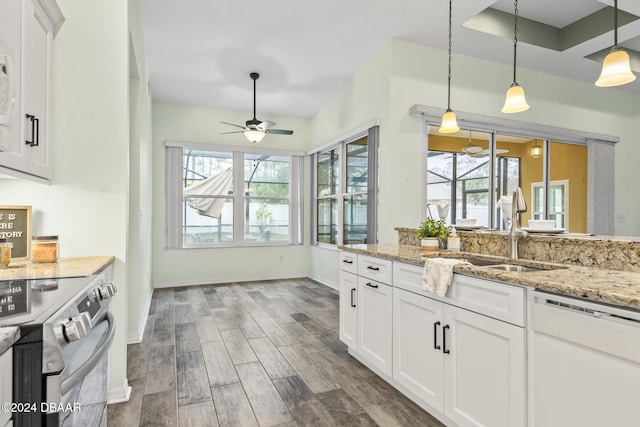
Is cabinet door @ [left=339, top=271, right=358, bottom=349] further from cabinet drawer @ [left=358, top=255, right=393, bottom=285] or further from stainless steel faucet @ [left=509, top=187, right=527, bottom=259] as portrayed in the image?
stainless steel faucet @ [left=509, top=187, right=527, bottom=259]

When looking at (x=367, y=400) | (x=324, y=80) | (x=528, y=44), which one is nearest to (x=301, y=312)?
(x=367, y=400)

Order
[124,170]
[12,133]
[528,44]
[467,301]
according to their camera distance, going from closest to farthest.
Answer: [12,133], [467,301], [124,170], [528,44]

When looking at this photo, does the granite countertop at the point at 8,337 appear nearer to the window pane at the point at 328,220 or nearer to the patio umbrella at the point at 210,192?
the window pane at the point at 328,220

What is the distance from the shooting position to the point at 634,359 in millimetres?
1173

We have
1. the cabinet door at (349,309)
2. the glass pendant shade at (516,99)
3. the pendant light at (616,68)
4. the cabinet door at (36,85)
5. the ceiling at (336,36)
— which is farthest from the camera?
the ceiling at (336,36)

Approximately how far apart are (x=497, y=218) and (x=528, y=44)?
2.12 meters

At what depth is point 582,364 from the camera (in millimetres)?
1329

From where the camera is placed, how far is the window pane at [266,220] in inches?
258

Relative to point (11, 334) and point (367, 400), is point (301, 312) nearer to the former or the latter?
point (367, 400)

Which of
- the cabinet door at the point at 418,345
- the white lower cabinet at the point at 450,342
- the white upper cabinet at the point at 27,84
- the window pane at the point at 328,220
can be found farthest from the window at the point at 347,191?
the white upper cabinet at the point at 27,84

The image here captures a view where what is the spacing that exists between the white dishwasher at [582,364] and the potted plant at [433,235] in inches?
52.8

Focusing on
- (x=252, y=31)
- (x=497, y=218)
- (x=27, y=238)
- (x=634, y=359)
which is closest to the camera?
(x=634, y=359)

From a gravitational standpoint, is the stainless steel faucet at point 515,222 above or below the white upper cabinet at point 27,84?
below

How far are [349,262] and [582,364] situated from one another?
1876mm
